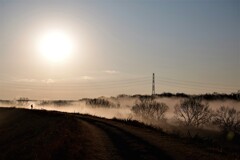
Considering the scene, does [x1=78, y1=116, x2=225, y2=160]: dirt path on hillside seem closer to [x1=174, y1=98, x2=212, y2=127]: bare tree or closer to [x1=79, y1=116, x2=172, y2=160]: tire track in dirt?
[x1=79, y1=116, x2=172, y2=160]: tire track in dirt

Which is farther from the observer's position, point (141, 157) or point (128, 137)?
point (128, 137)

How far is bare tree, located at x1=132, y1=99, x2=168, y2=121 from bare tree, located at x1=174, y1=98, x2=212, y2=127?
8.20m

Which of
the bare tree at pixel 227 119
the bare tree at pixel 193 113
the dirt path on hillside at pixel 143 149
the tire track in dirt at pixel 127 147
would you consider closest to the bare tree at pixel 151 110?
the bare tree at pixel 193 113

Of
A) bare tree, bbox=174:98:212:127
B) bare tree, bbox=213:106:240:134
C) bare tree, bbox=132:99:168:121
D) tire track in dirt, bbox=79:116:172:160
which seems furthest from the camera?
bare tree, bbox=132:99:168:121

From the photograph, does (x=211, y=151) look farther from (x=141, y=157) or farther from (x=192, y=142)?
(x=141, y=157)

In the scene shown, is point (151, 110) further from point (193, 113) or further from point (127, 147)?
point (127, 147)

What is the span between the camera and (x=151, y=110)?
493ft

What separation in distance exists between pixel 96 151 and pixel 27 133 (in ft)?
82.1

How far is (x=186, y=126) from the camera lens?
12506 centimetres

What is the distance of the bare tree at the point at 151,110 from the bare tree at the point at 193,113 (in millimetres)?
8204

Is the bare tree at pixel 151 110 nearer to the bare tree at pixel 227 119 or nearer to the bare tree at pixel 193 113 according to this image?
the bare tree at pixel 193 113

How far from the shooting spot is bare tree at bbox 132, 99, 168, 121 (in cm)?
14785

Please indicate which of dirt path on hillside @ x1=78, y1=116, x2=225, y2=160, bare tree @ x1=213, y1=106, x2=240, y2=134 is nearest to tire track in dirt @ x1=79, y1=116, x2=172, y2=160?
dirt path on hillside @ x1=78, y1=116, x2=225, y2=160

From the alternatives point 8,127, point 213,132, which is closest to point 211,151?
point 8,127
